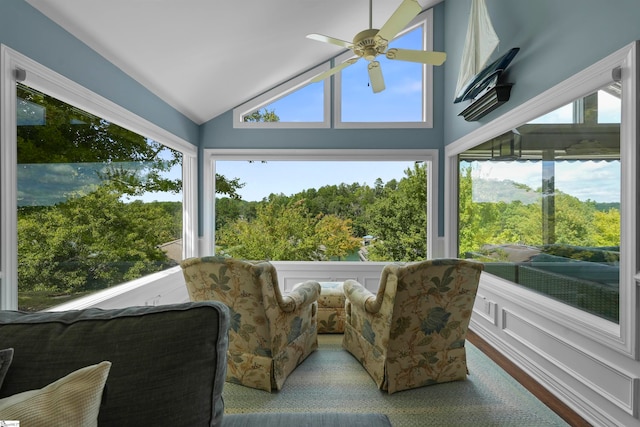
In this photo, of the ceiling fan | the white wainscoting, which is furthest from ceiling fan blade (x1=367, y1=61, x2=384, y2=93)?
the white wainscoting

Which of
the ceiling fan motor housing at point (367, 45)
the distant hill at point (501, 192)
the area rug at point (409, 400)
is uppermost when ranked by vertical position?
the ceiling fan motor housing at point (367, 45)

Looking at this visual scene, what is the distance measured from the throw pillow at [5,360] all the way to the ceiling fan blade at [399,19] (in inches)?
86.5

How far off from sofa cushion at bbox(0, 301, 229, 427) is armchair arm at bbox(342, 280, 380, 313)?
1517mm

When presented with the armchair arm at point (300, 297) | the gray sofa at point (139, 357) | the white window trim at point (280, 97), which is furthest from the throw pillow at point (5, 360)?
the white window trim at point (280, 97)

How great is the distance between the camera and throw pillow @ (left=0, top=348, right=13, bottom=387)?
2.53 ft

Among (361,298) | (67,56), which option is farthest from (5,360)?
(67,56)

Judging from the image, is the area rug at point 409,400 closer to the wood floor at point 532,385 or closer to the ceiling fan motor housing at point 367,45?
the wood floor at point 532,385

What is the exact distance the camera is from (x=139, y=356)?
0.84 m

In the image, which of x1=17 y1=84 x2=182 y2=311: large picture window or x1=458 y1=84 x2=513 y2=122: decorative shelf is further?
x1=458 y1=84 x2=513 y2=122: decorative shelf

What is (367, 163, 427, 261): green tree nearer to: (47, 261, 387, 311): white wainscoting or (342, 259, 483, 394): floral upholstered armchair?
(47, 261, 387, 311): white wainscoting

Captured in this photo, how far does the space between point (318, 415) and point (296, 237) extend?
12.3ft

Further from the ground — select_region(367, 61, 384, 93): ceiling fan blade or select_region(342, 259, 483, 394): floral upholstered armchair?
select_region(367, 61, 384, 93): ceiling fan blade

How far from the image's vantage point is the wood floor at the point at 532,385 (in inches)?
80.1

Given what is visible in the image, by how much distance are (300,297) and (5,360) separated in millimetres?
1818
